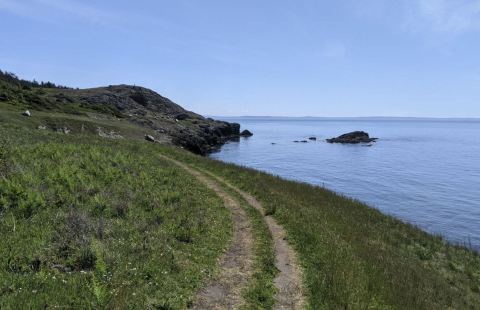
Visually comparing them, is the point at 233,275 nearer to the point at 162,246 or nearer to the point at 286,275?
the point at 286,275

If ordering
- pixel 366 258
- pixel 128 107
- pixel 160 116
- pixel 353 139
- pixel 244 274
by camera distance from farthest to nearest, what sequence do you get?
pixel 353 139
pixel 128 107
pixel 160 116
pixel 366 258
pixel 244 274

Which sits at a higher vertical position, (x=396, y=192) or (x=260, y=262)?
(x=260, y=262)

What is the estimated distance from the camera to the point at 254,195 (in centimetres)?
2336

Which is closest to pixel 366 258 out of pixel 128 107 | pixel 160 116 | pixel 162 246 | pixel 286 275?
pixel 286 275

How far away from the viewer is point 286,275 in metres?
12.0

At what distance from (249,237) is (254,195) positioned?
317 inches

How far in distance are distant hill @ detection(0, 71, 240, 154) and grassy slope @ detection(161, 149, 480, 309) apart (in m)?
48.9

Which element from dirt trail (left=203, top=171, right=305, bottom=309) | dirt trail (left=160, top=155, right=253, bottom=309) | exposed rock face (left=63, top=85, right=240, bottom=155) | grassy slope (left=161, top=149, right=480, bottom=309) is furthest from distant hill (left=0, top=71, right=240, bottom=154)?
dirt trail (left=203, top=171, right=305, bottom=309)

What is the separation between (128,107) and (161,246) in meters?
111

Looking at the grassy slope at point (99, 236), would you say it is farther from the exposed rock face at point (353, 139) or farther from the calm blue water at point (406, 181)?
the exposed rock face at point (353, 139)

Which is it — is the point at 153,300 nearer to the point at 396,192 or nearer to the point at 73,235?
the point at 73,235

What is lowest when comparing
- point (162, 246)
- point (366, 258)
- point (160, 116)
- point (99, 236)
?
point (366, 258)

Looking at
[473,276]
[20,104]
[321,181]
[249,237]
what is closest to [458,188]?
[321,181]

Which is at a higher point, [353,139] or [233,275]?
[233,275]
